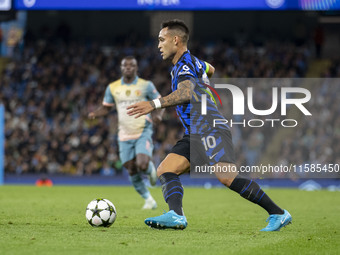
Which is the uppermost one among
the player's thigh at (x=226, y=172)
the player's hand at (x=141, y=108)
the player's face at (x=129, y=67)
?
the player's face at (x=129, y=67)

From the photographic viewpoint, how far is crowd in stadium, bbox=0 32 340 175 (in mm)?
22656

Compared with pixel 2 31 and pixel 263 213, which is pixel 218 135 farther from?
pixel 2 31

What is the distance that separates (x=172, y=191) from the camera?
24.5 ft

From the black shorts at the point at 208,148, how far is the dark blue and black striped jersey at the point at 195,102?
7 centimetres

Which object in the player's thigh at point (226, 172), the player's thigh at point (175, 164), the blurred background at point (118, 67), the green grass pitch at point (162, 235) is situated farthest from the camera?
the blurred background at point (118, 67)

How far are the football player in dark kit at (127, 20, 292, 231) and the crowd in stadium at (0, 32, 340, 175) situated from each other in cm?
1393

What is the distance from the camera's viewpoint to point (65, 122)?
25438 mm

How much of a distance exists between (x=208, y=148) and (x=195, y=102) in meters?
0.54

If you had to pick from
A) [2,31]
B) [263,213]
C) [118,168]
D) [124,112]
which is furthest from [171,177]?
[2,31]

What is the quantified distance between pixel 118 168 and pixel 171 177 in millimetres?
15870

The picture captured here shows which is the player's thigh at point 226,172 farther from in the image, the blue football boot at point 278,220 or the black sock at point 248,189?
the blue football boot at point 278,220

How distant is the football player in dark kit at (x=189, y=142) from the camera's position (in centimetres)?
722

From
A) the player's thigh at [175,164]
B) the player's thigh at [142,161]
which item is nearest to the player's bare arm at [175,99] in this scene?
the player's thigh at [175,164]

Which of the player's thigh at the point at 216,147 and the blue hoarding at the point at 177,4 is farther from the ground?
the blue hoarding at the point at 177,4
